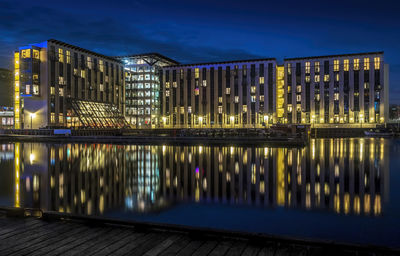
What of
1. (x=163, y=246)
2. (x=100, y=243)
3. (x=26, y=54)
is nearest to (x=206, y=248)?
(x=163, y=246)

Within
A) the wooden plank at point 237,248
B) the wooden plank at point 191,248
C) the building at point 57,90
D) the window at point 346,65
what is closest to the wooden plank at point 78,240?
the wooden plank at point 191,248

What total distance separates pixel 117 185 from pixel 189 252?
→ 10935mm

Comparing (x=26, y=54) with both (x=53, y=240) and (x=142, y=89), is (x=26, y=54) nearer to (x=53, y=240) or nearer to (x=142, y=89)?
(x=142, y=89)

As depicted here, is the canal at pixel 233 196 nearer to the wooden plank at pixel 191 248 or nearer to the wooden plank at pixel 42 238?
the wooden plank at pixel 42 238

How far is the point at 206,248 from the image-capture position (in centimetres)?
599

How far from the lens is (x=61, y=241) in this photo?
20.9 feet

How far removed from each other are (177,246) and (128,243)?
102 centimetres

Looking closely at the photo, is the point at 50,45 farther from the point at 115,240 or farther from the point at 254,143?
the point at 115,240

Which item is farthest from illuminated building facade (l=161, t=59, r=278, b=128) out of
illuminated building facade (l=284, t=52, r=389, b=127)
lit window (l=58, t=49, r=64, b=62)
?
lit window (l=58, t=49, r=64, b=62)

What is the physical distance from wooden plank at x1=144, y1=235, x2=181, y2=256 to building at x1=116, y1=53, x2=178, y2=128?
107 meters

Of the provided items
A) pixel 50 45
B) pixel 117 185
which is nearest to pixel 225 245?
pixel 117 185

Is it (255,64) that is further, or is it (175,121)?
(175,121)

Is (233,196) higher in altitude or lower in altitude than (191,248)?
lower

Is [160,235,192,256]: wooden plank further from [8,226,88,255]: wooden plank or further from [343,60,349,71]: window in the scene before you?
[343,60,349,71]: window
